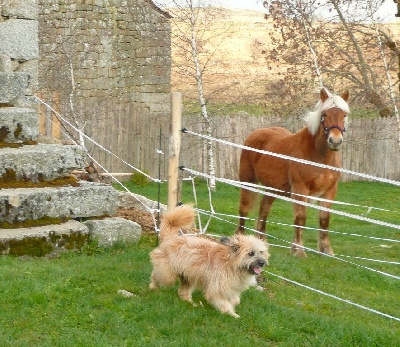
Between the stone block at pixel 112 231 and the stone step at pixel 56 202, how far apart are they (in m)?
0.19

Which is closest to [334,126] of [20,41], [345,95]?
[345,95]

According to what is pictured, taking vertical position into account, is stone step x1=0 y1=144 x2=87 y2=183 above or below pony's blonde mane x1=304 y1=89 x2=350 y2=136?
below

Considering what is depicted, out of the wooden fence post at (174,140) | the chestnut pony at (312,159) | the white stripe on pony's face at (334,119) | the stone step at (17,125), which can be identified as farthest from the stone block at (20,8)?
the white stripe on pony's face at (334,119)

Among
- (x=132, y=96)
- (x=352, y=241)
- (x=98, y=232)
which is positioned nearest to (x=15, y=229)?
(x=98, y=232)

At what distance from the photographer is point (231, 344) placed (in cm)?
566

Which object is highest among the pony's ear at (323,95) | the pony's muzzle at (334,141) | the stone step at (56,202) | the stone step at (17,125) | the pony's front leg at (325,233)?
the pony's ear at (323,95)

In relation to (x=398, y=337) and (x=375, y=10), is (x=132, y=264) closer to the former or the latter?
(x=398, y=337)

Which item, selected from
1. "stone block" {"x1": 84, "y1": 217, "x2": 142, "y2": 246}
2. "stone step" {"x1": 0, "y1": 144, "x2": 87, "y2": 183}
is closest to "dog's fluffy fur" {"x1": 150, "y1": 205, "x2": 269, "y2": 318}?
"stone block" {"x1": 84, "y1": 217, "x2": 142, "y2": 246}

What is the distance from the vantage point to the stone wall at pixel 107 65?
66.2 ft

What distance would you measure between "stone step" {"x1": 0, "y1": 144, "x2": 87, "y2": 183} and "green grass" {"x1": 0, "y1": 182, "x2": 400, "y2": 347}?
3.69 ft

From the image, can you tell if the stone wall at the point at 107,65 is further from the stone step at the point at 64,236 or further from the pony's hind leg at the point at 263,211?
the stone step at the point at 64,236

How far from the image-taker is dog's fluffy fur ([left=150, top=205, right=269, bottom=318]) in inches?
247

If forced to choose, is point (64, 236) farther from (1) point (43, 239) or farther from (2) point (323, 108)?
(2) point (323, 108)

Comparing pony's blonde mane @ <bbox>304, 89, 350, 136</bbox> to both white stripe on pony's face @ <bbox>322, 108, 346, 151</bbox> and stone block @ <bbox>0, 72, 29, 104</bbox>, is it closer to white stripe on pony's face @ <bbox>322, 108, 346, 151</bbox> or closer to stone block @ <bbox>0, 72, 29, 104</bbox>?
white stripe on pony's face @ <bbox>322, 108, 346, 151</bbox>
